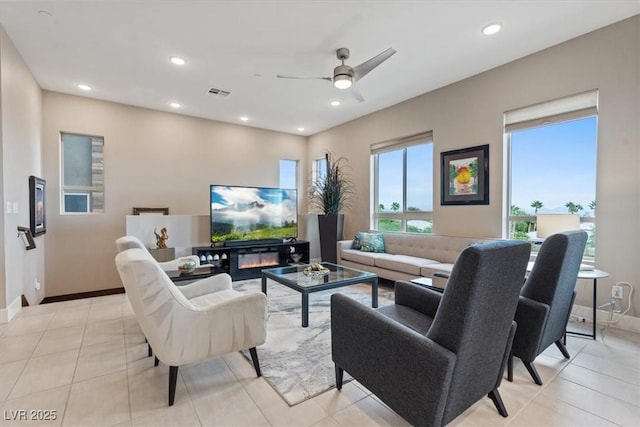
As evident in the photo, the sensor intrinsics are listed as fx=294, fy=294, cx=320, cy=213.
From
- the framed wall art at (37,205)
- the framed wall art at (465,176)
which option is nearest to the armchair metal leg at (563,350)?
the framed wall art at (465,176)

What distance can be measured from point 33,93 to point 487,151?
6031mm

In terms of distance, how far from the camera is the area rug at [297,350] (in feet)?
6.52

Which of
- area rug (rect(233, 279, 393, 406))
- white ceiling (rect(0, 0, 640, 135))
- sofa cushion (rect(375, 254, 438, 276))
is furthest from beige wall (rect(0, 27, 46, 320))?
sofa cushion (rect(375, 254, 438, 276))

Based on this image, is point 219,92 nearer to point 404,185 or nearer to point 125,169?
point 125,169

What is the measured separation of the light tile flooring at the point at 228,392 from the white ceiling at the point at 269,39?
2980mm

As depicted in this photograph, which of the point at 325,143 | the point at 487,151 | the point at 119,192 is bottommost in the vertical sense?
the point at 119,192

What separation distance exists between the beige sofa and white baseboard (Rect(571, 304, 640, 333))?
1133 mm

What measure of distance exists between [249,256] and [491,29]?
463cm

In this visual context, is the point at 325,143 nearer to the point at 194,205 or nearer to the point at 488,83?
the point at 194,205

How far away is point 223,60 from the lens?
3480 millimetres

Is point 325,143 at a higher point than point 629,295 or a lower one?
higher

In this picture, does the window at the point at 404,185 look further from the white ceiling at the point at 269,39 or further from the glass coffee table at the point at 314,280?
the glass coffee table at the point at 314,280

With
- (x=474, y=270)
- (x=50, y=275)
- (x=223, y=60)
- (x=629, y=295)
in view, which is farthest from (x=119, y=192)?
(x=629, y=295)

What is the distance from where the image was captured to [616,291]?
9.43 feet
